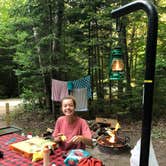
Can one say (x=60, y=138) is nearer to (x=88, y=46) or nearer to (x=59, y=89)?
(x=59, y=89)

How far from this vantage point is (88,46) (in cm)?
668

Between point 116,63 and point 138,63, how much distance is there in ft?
17.6

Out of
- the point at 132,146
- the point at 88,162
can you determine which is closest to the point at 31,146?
the point at 88,162

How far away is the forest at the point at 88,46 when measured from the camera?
6465 mm

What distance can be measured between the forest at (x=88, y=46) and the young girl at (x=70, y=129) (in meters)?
4.05

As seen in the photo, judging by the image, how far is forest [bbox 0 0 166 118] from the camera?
6.46 m

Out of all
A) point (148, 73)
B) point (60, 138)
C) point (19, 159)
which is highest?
point (148, 73)

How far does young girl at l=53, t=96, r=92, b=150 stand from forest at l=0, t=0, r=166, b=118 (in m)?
4.05

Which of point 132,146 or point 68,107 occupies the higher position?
point 68,107

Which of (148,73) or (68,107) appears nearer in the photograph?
(148,73)

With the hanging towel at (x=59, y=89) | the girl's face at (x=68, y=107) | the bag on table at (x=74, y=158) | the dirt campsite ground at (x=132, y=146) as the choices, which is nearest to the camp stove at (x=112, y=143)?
the dirt campsite ground at (x=132, y=146)

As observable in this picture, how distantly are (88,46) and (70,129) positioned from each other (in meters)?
4.60

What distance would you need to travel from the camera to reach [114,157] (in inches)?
172

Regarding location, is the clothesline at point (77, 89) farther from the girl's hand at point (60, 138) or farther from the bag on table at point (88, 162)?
the bag on table at point (88, 162)
